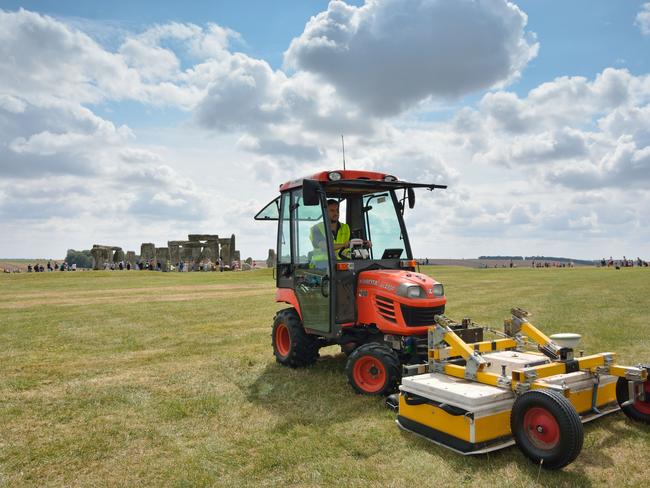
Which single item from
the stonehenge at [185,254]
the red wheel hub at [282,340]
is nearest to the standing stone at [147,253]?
the stonehenge at [185,254]

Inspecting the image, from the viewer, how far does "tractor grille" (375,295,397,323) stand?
265 inches

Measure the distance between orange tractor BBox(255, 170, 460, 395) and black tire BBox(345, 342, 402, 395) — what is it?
0.01m

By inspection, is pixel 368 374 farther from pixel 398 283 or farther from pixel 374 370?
pixel 398 283

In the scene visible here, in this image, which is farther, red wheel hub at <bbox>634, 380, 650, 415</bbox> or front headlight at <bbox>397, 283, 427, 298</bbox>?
front headlight at <bbox>397, 283, 427, 298</bbox>

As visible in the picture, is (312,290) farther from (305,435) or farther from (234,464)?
(234,464)

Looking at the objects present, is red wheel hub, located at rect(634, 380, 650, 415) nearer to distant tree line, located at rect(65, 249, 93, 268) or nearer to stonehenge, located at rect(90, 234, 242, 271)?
stonehenge, located at rect(90, 234, 242, 271)

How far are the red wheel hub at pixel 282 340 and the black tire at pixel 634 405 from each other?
4929mm

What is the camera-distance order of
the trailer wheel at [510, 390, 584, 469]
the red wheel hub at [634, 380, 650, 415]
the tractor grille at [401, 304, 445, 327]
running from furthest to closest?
the tractor grille at [401, 304, 445, 327] → the red wheel hub at [634, 380, 650, 415] → the trailer wheel at [510, 390, 584, 469]

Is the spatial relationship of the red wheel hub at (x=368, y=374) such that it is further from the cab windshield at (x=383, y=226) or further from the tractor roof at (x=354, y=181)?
the tractor roof at (x=354, y=181)

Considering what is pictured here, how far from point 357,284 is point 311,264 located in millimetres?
832

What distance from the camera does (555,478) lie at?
4285 mm

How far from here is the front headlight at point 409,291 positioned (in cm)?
663

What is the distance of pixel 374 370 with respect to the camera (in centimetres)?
662

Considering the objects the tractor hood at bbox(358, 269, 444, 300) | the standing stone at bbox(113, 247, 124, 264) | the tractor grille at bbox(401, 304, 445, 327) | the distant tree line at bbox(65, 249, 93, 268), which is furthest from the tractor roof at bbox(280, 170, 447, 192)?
the distant tree line at bbox(65, 249, 93, 268)
